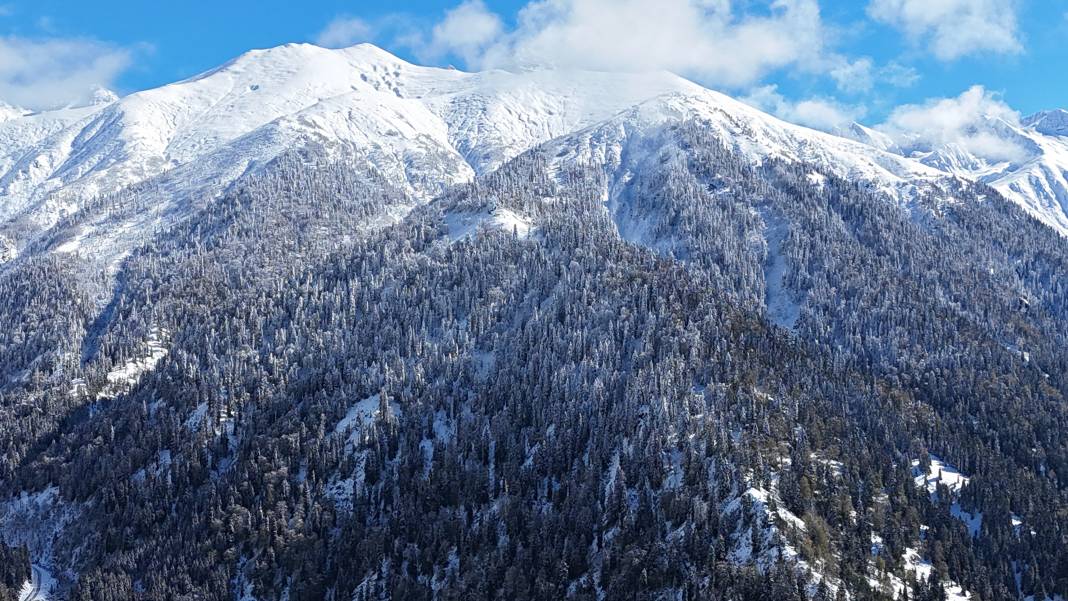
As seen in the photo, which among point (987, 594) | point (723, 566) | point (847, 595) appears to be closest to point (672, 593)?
point (723, 566)

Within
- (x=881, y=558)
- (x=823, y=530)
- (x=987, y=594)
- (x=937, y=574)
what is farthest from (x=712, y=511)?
(x=987, y=594)

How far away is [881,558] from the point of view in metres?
200

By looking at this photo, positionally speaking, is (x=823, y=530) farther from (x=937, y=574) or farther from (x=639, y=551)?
(x=639, y=551)

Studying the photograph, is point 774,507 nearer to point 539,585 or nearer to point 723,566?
point 723,566

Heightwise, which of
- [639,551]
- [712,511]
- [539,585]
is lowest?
[539,585]

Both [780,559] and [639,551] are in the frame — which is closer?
[780,559]

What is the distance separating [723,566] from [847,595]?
2697cm

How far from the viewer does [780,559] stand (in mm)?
180250

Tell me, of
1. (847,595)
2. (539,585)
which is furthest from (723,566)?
(539,585)

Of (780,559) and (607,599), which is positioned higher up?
(780,559)

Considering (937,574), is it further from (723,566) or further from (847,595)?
(723,566)

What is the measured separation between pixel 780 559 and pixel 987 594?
59.0 m

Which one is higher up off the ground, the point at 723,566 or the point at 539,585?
the point at 723,566

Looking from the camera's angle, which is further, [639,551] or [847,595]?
[639,551]
